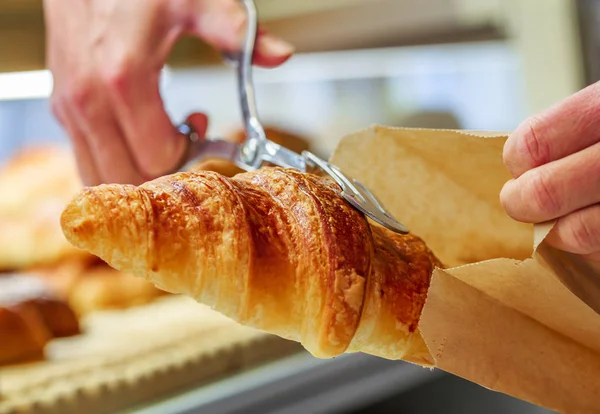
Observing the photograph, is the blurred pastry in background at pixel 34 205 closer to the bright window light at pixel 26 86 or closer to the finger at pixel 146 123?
the bright window light at pixel 26 86

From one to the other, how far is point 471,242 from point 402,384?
0.82 m

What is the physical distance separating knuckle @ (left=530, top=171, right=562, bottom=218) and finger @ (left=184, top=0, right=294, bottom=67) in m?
0.39

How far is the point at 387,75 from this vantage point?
7.88ft

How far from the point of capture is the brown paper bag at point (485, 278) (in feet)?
1.89

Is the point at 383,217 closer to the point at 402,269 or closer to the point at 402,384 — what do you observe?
the point at 402,269

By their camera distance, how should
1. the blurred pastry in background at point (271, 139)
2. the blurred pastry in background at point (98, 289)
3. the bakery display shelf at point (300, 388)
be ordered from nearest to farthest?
the blurred pastry in background at point (271, 139) < the bakery display shelf at point (300, 388) < the blurred pastry in background at point (98, 289)

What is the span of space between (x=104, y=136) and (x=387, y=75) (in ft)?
5.26

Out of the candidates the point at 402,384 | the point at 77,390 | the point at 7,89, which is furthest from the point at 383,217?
the point at 7,89

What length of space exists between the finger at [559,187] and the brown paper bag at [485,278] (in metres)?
0.02

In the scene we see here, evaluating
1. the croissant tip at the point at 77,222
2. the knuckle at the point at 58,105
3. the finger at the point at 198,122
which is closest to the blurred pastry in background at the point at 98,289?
the knuckle at the point at 58,105

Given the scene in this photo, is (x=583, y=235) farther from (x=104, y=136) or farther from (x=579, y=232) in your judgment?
(x=104, y=136)

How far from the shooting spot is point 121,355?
4.13 feet

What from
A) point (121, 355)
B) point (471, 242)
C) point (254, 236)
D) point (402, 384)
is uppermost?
point (254, 236)

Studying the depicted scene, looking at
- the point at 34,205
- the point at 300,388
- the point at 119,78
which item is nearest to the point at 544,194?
the point at 119,78
